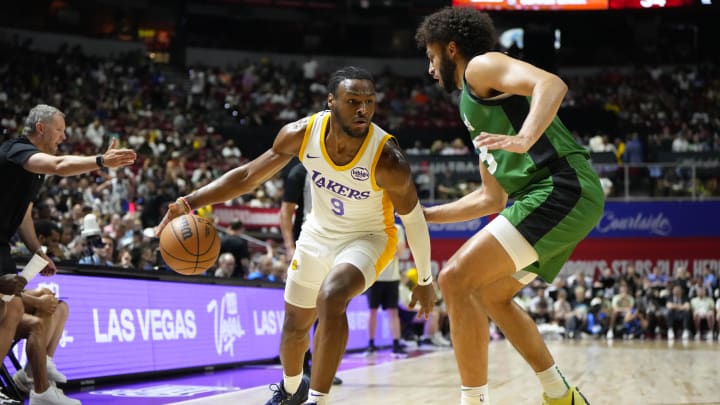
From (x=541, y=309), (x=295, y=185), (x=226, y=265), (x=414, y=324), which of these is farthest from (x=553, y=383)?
(x=541, y=309)

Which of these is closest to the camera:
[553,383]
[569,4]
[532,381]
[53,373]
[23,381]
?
[553,383]

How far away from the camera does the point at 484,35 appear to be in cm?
453

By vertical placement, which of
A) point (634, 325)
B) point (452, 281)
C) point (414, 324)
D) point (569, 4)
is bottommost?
point (634, 325)

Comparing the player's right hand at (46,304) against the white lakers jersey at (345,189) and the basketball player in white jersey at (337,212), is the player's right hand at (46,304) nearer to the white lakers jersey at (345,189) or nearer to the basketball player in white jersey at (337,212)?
the basketball player in white jersey at (337,212)

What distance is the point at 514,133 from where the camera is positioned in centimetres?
430

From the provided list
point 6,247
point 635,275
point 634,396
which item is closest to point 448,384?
point 634,396

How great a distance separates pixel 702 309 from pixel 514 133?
53.1 feet

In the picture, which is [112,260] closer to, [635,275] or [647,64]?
[635,275]

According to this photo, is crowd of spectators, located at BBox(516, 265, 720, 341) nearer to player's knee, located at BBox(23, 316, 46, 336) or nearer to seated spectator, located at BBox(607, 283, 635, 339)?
seated spectator, located at BBox(607, 283, 635, 339)

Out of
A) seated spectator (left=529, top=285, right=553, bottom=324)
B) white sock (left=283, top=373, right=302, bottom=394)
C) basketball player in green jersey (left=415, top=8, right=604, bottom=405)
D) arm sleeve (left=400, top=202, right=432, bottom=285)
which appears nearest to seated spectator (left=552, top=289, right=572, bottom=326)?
seated spectator (left=529, top=285, right=553, bottom=324)

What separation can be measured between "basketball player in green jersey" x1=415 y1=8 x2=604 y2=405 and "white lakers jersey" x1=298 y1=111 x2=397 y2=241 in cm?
67

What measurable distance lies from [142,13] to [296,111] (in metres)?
7.82

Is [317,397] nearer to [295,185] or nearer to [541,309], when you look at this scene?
[295,185]

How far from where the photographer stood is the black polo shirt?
562cm
